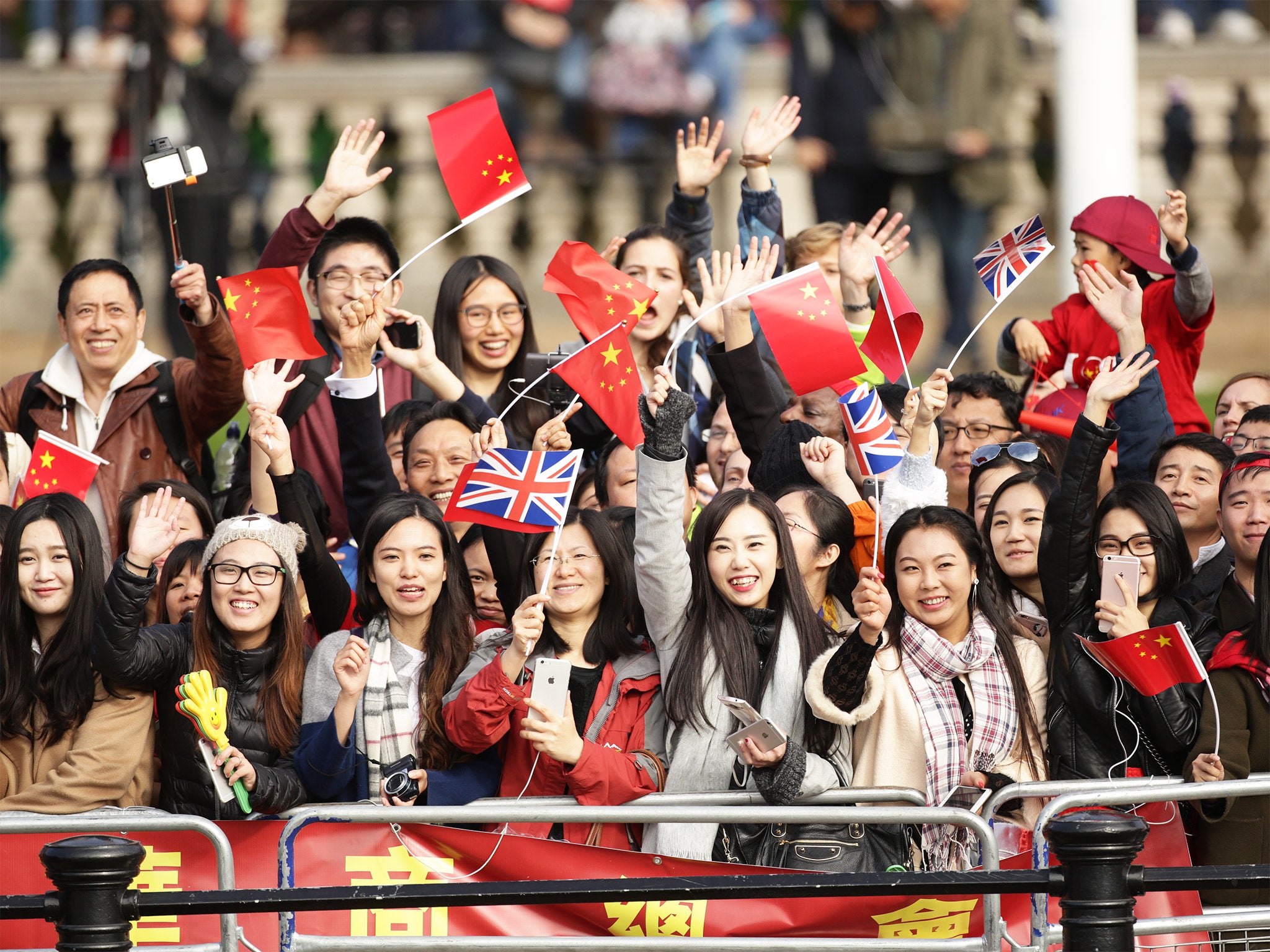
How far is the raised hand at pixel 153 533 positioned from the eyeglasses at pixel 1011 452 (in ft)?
9.05

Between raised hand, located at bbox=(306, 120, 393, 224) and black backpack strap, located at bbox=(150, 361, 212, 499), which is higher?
raised hand, located at bbox=(306, 120, 393, 224)

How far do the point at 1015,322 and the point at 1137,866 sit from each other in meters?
3.89

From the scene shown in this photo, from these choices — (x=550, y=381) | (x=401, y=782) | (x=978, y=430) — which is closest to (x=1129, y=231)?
(x=978, y=430)

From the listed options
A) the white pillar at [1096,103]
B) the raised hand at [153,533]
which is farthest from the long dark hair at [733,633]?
the white pillar at [1096,103]

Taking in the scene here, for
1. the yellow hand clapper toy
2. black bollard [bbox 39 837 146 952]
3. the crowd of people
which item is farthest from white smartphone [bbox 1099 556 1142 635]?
black bollard [bbox 39 837 146 952]

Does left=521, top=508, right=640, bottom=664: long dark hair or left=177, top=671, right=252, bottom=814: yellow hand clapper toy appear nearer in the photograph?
left=177, top=671, right=252, bottom=814: yellow hand clapper toy

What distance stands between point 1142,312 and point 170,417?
359 centimetres

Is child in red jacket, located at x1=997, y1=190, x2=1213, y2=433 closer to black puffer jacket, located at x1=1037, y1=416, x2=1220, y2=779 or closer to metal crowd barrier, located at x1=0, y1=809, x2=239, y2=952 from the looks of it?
black puffer jacket, located at x1=1037, y1=416, x2=1220, y2=779

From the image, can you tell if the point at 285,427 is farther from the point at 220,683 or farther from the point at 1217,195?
the point at 1217,195

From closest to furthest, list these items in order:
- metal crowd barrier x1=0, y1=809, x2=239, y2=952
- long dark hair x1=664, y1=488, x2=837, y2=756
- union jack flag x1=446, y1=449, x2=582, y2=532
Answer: metal crowd barrier x1=0, y1=809, x2=239, y2=952 → long dark hair x1=664, y1=488, x2=837, y2=756 → union jack flag x1=446, y1=449, x2=582, y2=532

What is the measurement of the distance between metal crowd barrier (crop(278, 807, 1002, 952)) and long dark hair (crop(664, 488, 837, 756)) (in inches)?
20.4

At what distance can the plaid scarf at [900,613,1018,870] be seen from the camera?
6441mm

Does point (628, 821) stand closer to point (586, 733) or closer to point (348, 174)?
point (586, 733)

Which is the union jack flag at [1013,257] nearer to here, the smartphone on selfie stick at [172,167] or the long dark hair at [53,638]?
the smartphone on selfie stick at [172,167]
